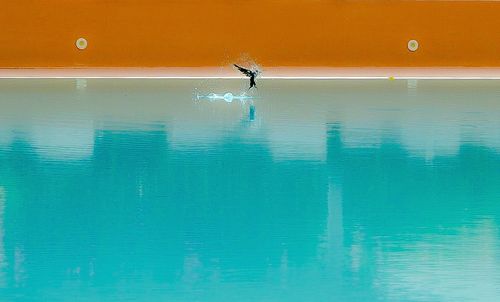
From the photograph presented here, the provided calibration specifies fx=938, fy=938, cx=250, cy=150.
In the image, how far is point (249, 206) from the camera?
3756 mm

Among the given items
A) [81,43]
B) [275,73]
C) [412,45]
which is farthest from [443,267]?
[81,43]

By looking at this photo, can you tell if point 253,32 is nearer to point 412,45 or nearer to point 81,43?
point 412,45

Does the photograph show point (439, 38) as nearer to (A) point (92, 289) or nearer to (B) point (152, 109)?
(B) point (152, 109)

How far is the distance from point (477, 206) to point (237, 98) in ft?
21.3

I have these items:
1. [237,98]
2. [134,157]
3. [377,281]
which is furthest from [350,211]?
[237,98]

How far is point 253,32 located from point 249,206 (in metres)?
10.3

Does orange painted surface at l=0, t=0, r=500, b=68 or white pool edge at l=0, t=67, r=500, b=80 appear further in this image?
orange painted surface at l=0, t=0, r=500, b=68

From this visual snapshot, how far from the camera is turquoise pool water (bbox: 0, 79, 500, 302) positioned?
261cm

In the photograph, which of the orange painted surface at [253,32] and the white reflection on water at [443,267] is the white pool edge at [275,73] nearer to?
the orange painted surface at [253,32]

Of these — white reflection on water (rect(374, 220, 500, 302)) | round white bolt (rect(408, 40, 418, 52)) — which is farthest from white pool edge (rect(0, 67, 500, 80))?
white reflection on water (rect(374, 220, 500, 302))

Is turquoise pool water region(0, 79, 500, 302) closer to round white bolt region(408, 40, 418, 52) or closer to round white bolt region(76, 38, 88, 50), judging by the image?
round white bolt region(76, 38, 88, 50)

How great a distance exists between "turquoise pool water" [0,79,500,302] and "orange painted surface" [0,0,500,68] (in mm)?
5980

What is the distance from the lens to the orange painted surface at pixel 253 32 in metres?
13.8

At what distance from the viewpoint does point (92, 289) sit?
2.52 meters
